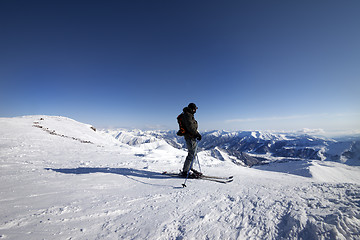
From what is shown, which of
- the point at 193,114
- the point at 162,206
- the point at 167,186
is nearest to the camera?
the point at 162,206

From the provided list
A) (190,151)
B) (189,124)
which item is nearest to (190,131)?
(189,124)

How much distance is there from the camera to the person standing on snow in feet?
22.6

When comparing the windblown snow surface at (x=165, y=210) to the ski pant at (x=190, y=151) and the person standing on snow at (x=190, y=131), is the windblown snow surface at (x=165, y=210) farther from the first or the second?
the person standing on snow at (x=190, y=131)

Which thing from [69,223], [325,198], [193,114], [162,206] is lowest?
[325,198]

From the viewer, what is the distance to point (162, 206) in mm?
4055

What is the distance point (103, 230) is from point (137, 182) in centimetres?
325

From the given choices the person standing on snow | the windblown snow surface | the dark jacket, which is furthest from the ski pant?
the windblown snow surface

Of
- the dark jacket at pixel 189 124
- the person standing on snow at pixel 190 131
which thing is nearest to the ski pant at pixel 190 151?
the person standing on snow at pixel 190 131

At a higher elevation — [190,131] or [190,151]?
[190,131]

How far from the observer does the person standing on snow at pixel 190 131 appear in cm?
689

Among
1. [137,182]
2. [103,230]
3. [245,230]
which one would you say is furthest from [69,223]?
[245,230]

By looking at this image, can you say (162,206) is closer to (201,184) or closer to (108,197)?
(108,197)

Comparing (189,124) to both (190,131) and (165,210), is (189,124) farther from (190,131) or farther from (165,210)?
(165,210)

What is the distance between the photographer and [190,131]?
6926 millimetres
